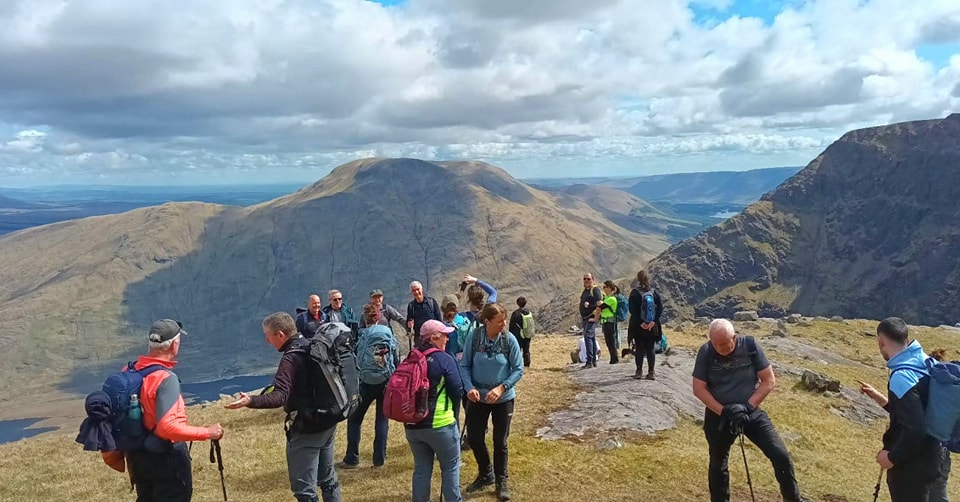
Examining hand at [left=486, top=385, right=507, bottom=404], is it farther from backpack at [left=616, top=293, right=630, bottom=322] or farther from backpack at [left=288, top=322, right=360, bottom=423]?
backpack at [left=616, top=293, right=630, bottom=322]

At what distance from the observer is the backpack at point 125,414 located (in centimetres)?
796

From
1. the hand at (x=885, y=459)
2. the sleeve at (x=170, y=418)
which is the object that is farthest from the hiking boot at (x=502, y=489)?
the hand at (x=885, y=459)

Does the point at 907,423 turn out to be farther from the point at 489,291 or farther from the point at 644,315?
the point at 644,315

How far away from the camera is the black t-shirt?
35.2ft

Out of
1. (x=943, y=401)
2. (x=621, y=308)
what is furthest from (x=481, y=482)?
(x=621, y=308)

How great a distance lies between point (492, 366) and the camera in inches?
464

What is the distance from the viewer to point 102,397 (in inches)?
309

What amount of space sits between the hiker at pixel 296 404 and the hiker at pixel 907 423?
8100 mm

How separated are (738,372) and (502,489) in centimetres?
521

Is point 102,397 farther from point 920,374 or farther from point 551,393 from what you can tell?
point 551,393

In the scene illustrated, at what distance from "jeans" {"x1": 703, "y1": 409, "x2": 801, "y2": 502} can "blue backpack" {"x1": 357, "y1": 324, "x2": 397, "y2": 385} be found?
257 inches

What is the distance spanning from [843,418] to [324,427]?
70.0ft

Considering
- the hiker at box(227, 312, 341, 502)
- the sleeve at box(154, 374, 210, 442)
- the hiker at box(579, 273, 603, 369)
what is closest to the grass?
the hiker at box(579, 273, 603, 369)

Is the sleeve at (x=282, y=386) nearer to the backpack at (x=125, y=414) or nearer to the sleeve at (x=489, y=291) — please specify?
the backpack at (x=125, y=414)
